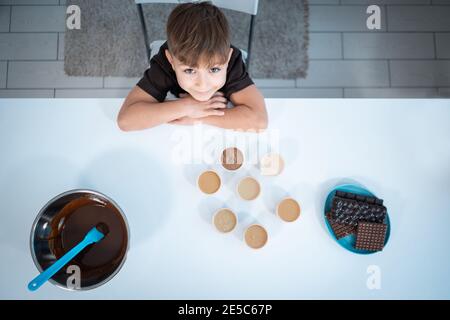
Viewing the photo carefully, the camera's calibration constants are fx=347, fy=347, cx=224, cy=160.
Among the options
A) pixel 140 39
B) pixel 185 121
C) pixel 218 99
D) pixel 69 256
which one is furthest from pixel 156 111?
pixel 140 39

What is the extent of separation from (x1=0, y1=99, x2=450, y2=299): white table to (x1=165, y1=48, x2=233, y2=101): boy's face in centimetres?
12

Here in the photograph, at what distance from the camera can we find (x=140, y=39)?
Result: 1.68 metres

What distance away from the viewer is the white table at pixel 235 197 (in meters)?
0.92

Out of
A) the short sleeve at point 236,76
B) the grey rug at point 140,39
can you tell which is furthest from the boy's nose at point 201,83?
the grey rug at point 140,39

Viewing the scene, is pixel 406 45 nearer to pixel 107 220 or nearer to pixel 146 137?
pixel 146 137

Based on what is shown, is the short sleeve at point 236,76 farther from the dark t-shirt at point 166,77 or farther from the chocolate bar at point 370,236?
the chocolate bar at point 370,236

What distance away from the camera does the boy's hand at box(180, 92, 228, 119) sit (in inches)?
37.5

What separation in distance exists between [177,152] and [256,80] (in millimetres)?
870

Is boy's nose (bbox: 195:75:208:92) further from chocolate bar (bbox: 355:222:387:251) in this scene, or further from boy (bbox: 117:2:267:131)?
chocolate bar (bbox: 355:222:387:251)

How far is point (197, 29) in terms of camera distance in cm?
84

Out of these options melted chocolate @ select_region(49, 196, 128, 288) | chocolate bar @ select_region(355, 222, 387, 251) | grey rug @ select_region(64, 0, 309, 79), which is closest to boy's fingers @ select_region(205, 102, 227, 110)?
melted chocolate @ select_region(49, 196, 128, 288)

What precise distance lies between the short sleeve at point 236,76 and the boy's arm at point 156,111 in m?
0.09

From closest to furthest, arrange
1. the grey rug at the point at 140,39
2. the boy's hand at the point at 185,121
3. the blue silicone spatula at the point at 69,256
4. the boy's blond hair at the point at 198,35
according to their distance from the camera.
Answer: the blue silicone spatula at the point at 69,256 → the boy's blond hair at the point at 198,35 → the boy's hand at the point at 185,121 → the grey rug at the point at 140,39

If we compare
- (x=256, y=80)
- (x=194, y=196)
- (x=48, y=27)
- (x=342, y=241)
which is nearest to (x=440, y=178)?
(x=342, y=241)
